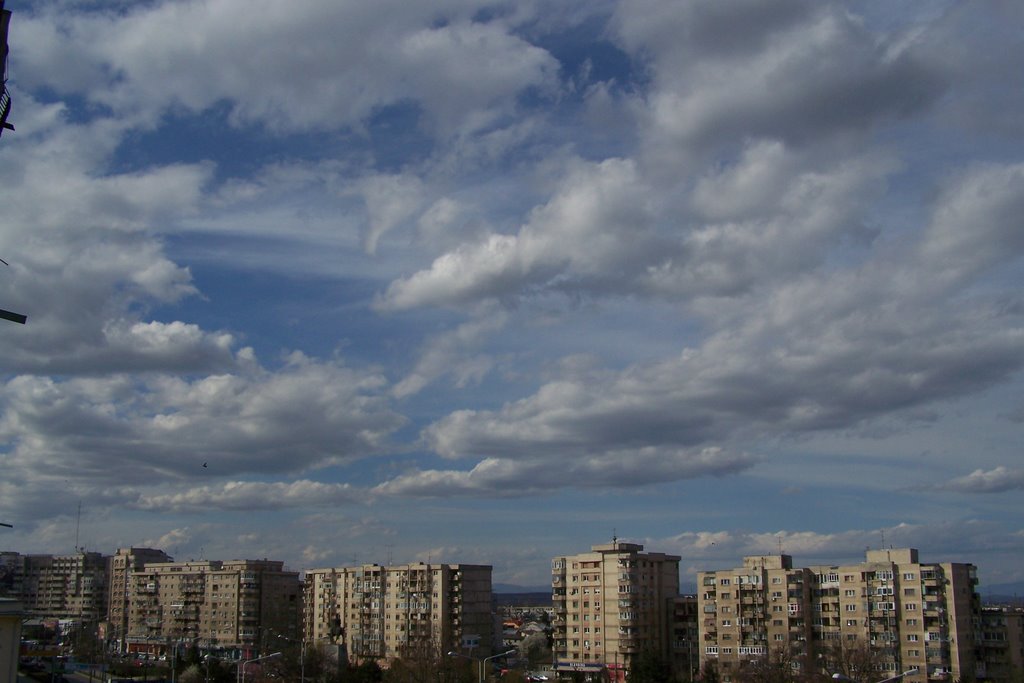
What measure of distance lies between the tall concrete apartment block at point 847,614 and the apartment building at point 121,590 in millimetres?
99917

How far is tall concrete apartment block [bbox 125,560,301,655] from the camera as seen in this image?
14300 cm

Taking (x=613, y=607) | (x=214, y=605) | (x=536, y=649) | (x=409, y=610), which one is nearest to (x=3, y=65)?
(x=613, y=607)

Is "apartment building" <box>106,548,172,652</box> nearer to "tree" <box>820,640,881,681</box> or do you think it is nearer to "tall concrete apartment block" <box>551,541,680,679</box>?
"tall concrete apartment block" <box>551,541,680,679</box>

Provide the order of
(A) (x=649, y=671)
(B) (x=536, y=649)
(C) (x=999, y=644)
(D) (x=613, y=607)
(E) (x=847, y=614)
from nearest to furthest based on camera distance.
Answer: (C) (x=999, y=644) < (E) (x=847, y=614) < (A) (x=649, y=671) < (D) (x=613, y=607) < (B) (x=536, y=649)

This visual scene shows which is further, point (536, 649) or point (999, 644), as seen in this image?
point (536, 649)

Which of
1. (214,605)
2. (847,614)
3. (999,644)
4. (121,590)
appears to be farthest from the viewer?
(121,590)

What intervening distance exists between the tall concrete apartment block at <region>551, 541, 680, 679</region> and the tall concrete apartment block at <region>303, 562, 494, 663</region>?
44.9ft

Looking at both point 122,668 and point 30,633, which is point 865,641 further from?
point 30,633

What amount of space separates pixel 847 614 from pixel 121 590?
424 ft

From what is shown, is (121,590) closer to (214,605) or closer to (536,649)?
(214,605)

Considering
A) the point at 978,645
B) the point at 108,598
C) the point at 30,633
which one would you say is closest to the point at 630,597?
the point at 978,645

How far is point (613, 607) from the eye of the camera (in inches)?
4124

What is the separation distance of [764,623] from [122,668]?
227 ft

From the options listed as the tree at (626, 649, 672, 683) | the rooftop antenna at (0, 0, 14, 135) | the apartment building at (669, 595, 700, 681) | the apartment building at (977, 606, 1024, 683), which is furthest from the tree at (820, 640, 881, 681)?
the rooftop antenna at (0, 0, 14, 135)
